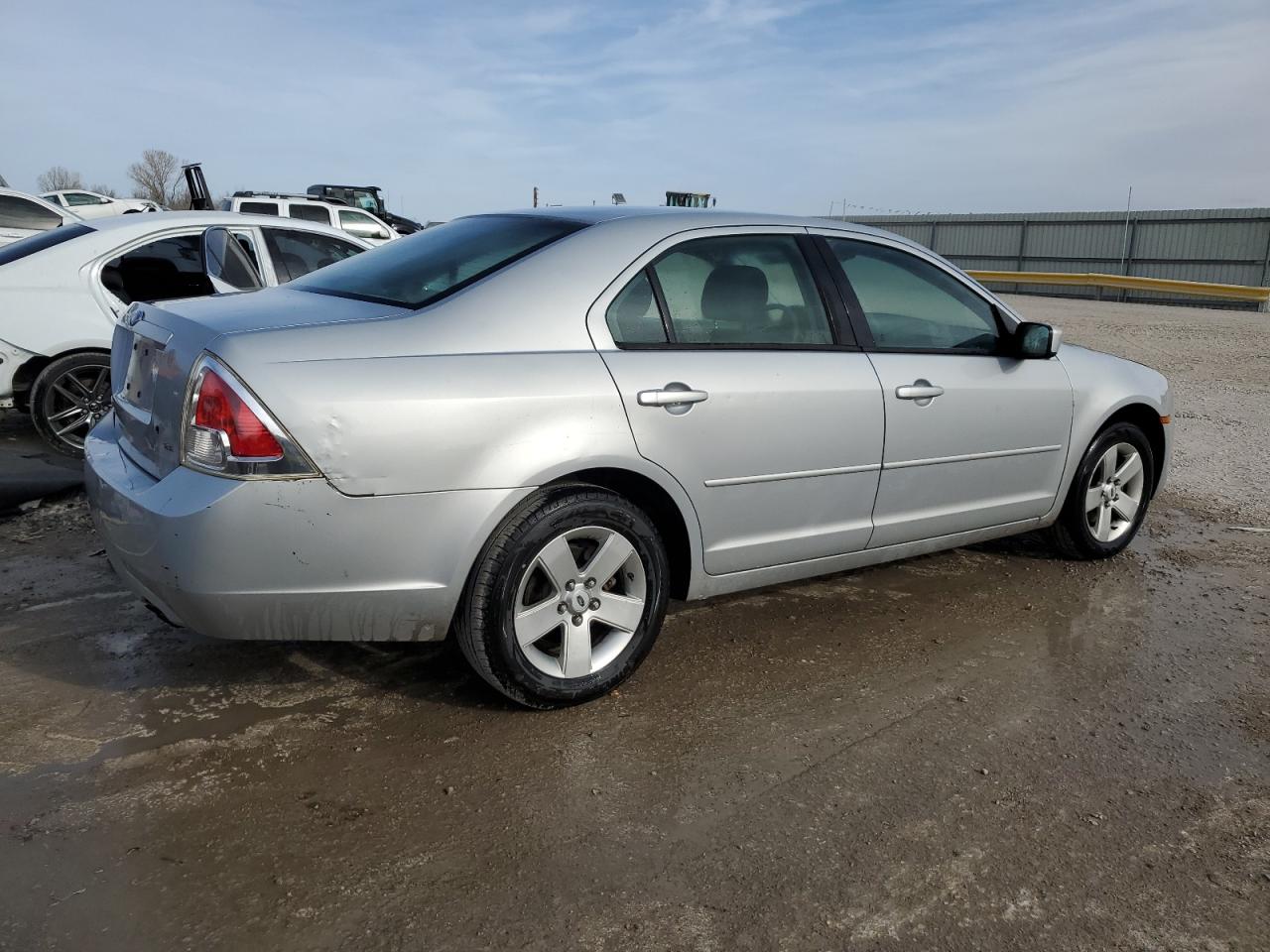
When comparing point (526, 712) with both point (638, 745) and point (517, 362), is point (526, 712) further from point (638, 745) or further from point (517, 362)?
point (517, 362)

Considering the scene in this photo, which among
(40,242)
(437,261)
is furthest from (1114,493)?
(40,242)

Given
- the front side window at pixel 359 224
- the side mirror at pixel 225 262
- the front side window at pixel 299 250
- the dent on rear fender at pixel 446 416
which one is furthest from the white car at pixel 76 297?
the front side window at pixel 359 224

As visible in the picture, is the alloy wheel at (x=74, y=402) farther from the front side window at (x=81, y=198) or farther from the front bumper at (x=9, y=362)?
the front side window at (x=81, y=198)

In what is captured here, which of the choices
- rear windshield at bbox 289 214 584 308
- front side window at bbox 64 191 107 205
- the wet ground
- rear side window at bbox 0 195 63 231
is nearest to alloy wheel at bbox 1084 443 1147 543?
the wet ground

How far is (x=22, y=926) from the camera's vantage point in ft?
7.57

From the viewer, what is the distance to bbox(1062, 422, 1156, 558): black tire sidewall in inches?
195

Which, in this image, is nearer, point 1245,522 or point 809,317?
point 809,317

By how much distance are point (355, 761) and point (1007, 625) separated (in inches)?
106

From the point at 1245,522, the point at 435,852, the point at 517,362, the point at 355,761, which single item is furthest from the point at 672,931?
the point at 1245,522

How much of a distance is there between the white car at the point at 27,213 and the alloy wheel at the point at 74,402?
934cm

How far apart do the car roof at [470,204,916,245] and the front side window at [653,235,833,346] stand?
70 mm

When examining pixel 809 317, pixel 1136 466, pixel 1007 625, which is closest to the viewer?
pixel 809 317

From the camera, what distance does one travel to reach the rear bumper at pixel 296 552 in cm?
286

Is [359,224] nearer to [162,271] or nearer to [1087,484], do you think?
[162,271]
